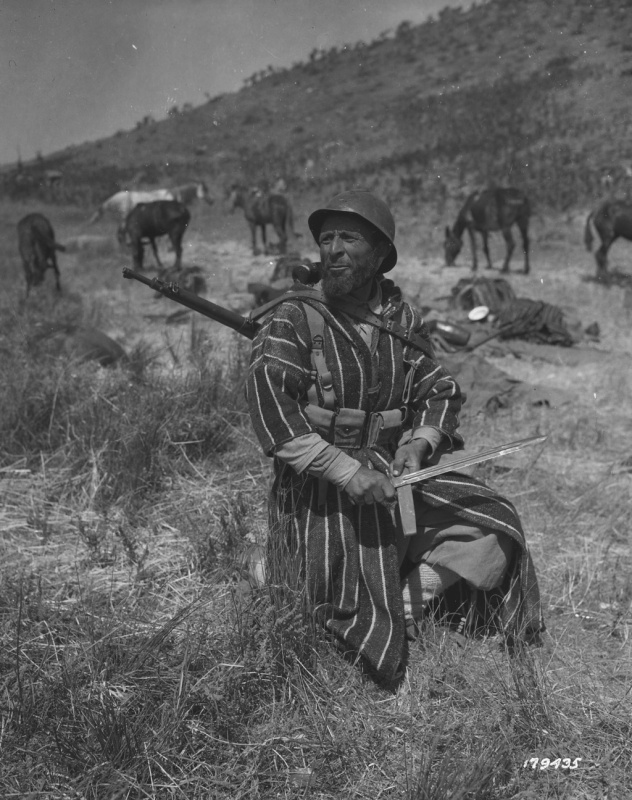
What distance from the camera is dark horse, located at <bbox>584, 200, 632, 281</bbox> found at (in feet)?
42.1

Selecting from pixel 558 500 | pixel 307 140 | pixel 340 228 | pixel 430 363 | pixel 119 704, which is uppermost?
pixel 307 140

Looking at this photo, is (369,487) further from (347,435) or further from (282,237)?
(282,237)

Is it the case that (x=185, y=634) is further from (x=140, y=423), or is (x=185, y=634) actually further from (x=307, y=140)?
(x=307, y=140)

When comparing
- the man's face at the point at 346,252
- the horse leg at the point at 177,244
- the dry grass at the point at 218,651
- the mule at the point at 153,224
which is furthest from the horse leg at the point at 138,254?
the man's face at the point at 346,252

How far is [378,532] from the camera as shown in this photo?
2.56 metres

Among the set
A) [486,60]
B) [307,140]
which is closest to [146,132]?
[307,140]

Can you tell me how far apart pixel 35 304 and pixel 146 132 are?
103 feet

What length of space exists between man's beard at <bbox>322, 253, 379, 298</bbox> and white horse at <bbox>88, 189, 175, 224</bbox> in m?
22.0

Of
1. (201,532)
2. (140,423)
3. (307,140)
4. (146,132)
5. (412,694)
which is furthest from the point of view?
(146,132)

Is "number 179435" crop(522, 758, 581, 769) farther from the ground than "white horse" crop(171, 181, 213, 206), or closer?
closer

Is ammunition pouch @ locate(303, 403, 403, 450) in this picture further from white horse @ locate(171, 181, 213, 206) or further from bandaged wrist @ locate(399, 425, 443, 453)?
white horse @ locate(171, 181, 213, 206)

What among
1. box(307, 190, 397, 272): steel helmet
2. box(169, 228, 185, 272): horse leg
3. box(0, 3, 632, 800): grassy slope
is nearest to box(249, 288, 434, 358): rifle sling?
box(307, 190, 397, 272): steel helmet

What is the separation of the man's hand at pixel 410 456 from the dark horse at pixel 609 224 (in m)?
11.1

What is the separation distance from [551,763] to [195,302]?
1.86 meters
